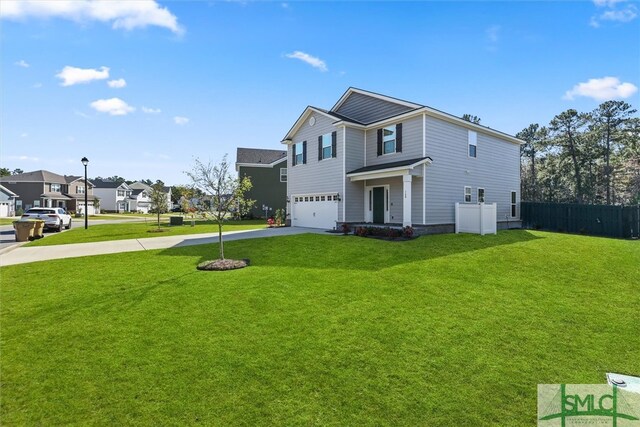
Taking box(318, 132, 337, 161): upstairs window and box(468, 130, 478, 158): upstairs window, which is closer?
box(468, 130, 478, 158): upstairs window

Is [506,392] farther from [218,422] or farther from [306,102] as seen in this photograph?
[306,102]

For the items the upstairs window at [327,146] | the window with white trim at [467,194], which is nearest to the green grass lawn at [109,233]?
the upstairs window at [327,146]

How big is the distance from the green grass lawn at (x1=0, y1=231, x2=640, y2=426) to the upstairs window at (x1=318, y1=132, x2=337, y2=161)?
11794 mm

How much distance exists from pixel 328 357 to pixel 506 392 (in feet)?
6.81

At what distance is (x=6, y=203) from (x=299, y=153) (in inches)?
2045

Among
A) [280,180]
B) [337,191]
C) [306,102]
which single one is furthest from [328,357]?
[280,180]

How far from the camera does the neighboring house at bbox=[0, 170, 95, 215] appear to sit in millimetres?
55875

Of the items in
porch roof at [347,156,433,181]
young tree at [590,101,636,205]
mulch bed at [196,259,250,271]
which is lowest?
mulch bed at [196,259,250,271]

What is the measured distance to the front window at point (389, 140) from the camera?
17969 mm

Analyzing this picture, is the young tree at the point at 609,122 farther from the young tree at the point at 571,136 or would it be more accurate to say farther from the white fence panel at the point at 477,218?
the white fence panel at the point at 477,218

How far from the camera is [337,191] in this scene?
62.6 ft

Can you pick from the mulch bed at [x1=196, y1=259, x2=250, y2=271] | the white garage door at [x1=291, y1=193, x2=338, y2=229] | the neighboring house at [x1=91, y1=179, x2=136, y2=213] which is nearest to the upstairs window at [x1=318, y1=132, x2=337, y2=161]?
the white garage door at [x1=291, y1=193, x2=338, y2=229]

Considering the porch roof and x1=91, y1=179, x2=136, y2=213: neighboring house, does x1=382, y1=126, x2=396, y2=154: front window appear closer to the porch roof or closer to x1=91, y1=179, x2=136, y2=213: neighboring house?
the porch roof

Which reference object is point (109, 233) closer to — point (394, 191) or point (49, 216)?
point (49, 216)
